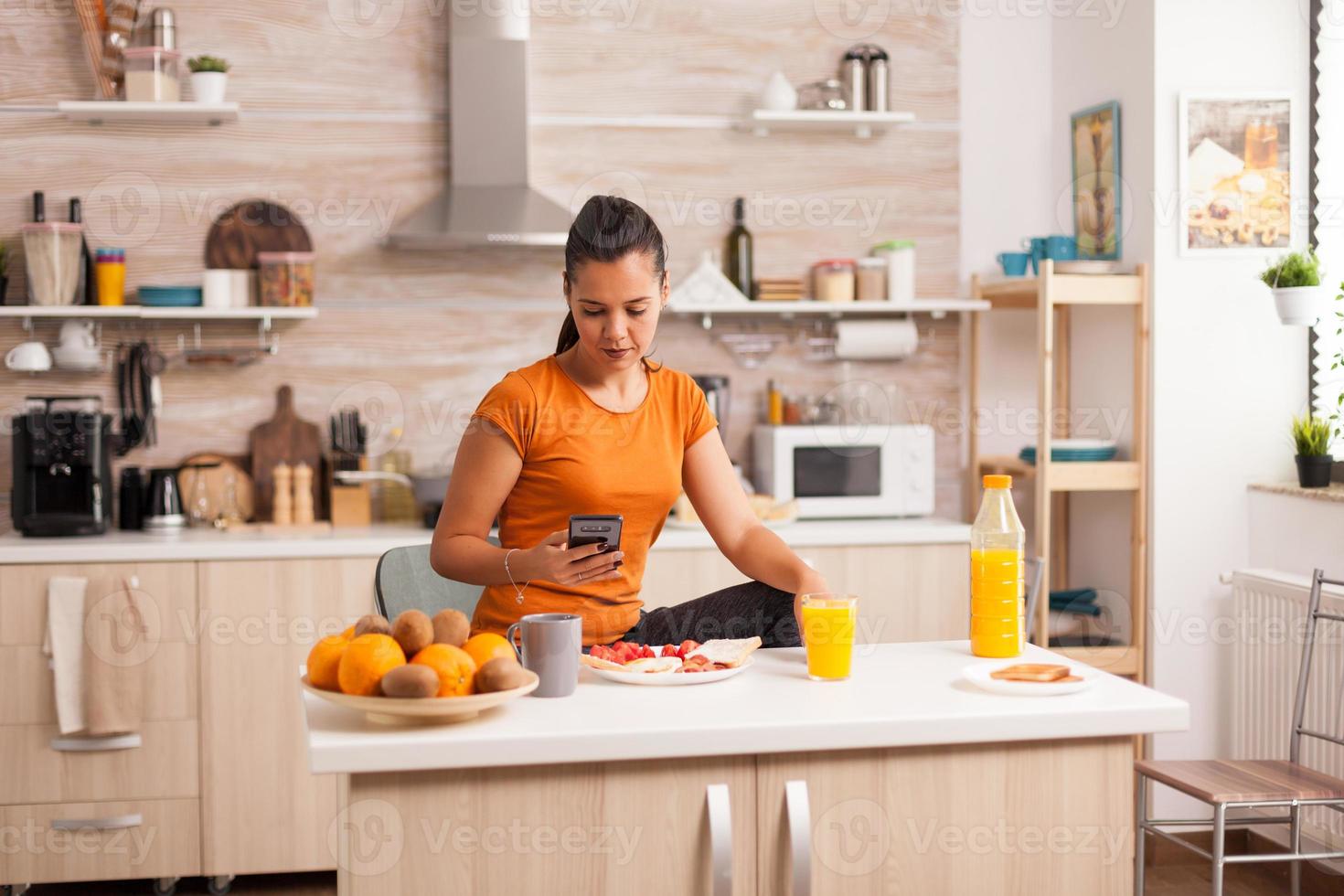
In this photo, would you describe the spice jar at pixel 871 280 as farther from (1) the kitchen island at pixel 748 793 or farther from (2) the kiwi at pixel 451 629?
(2) the kiwi at pixel 451 629

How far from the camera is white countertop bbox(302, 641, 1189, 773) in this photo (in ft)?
4.43

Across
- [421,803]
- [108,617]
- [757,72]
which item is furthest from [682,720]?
[757,72]

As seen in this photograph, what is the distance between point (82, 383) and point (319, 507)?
75 cm

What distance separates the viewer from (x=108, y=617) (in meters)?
3.17

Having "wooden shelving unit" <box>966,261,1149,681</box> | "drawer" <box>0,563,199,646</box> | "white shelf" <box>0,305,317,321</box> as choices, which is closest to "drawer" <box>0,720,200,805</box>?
"drawer" <box>0,563,199,646</box>

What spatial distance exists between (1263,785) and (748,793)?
5.25 feet

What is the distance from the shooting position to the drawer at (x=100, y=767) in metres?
3.17

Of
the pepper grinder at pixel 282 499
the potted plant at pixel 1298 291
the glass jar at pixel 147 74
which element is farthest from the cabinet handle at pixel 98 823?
the potted plant at pixel 1298 291

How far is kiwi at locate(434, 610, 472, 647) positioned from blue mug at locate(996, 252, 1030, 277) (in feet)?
8.82

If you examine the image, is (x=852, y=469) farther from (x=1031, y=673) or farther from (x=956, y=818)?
(x=956, y=818)

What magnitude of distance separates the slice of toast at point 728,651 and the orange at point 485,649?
0.30 meters

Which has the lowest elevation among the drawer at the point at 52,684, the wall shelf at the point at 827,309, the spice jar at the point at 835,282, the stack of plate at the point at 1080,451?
the drawer at the point at 52,684

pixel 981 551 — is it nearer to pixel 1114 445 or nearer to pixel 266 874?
pixel 1114 445

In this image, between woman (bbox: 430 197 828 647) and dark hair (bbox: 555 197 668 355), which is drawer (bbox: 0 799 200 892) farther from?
dark hair (bbox: 555 197 668 355)
